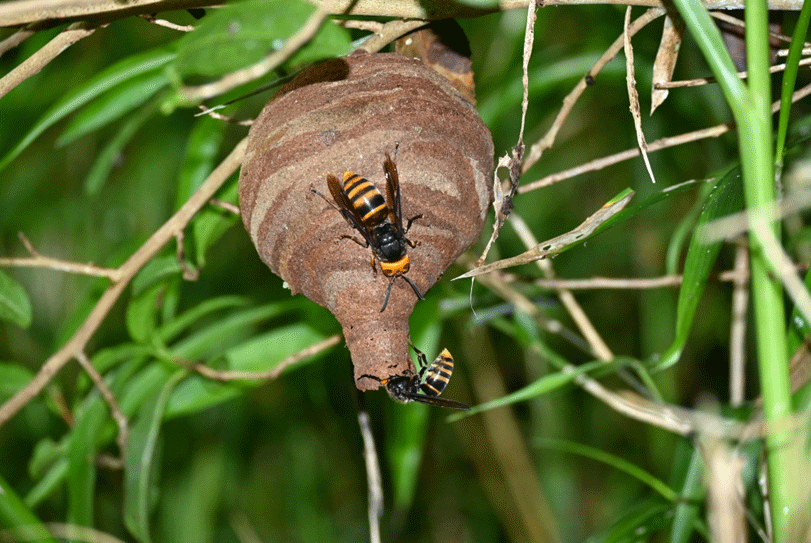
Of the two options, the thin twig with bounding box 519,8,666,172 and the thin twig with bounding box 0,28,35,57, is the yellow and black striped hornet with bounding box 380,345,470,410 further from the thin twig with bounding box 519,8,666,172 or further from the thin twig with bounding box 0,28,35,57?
the thin twig with bounding box 0,28,35,57

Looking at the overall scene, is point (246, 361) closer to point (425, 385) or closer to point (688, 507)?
point (425, 385)

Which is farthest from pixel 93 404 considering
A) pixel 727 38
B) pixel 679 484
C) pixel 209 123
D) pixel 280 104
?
pixel 727 38

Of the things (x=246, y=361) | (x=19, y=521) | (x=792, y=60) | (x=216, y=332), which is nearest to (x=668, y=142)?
(x=792, y=60)

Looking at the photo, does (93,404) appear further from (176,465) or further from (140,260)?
(176,465)

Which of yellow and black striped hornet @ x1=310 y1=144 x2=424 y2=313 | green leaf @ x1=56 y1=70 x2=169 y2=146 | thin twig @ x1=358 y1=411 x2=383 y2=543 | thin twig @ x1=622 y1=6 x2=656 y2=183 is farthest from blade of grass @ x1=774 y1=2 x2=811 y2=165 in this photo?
green leaf @ x1=56 y1=70 x2=169 y2=146

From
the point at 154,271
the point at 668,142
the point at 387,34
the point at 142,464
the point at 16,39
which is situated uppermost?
the point at 387,34

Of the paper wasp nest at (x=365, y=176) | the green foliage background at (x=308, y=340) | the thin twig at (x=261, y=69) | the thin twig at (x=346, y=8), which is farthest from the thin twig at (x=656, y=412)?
the thin twig at (x=261, y=69)

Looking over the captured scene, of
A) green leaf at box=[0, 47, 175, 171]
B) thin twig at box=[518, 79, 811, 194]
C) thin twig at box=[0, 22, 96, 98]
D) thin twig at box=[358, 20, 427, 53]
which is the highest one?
green leaf at box=[0, 47, 175, 171]

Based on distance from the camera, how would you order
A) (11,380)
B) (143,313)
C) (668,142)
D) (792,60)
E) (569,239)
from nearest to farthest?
(792,60), (569,239), (668,142), (143,313), (11,380)
